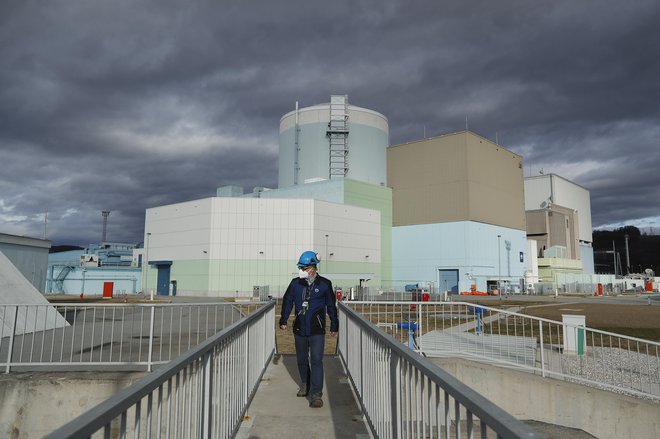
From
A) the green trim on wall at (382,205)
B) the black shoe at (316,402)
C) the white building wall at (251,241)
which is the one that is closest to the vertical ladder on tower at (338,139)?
the green trim on wall at (382,205)

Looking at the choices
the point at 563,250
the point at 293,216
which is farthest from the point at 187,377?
the point at 563,250

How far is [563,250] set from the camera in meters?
76.2

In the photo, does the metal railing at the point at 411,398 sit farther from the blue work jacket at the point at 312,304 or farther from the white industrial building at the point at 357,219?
the white industrial building at the point at 357,219

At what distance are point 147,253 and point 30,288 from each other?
127 feet

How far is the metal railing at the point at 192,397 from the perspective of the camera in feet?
6.81

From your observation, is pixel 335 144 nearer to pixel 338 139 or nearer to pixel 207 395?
pixel 338 139

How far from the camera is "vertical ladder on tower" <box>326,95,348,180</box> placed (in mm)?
57438

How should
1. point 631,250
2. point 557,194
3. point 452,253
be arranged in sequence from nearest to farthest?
point 452,253 → point 557,194 → point 631,250

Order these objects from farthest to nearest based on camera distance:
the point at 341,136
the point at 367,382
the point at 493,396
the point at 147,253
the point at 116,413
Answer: the point at 341,136 < the point at 147,253 < the point at 493,396 < the point at 367,382 < the point at 116,413

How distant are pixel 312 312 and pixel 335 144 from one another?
52.4m

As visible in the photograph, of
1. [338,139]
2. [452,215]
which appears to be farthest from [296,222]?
[452,215]

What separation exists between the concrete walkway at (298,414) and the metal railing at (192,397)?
213mm

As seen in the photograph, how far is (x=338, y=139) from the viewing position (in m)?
57.8

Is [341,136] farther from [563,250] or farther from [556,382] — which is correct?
[556,382]
